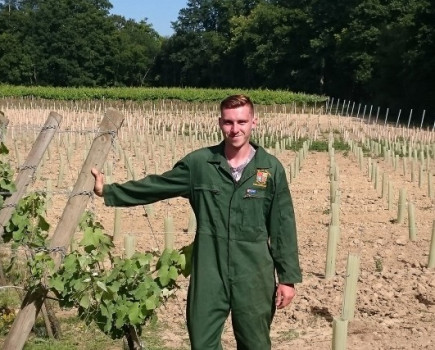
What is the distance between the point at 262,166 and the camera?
3391 mm

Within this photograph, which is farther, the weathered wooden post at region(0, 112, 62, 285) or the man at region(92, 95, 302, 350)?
the weathered wooden post at region(0, 112, 62, 285)

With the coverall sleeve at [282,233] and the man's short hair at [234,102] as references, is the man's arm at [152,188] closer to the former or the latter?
the man's short hair at [234,102]

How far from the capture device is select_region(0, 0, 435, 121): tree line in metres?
47.6

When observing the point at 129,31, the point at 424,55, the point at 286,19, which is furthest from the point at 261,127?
the point at 129,31

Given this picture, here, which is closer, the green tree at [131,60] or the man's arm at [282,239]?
the man's arm at [282,239]

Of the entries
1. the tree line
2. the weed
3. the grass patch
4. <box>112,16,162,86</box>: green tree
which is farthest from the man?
<box>112,16,162,86</box>: green tree

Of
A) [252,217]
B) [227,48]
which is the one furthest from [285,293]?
[227,48]

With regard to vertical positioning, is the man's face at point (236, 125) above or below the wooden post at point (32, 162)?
above

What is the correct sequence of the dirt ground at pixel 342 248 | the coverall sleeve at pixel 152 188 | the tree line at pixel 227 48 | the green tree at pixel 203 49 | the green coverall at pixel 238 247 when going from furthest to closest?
the green tree at pixel 203 49 < the tree line at pixel 227 48 < the dirt ground at pixel 342 248 < the coverall sleeve at pixel 152 188 < the green coverall at pixel 238 247

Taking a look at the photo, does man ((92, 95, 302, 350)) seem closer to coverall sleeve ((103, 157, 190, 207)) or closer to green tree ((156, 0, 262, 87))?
coverall sleeve ((103, 157, 190, 207))

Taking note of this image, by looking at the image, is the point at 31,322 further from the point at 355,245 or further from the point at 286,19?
the point at 286,19

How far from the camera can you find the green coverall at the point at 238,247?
131 inches

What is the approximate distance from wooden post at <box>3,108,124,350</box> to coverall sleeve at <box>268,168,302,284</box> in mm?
846

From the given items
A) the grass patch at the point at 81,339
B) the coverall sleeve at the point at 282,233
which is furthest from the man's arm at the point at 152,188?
the grass patch at the point at 81,339
